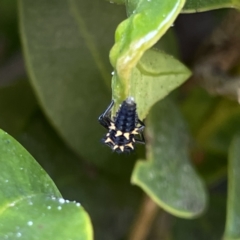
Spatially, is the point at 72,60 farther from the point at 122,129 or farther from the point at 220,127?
the point at 220,127

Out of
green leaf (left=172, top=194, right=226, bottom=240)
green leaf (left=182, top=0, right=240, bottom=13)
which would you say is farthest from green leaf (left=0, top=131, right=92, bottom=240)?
green leaf (left=172, top=194, right=226, bottom=240)

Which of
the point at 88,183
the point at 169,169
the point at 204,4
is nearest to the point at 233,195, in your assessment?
the point at 169,169

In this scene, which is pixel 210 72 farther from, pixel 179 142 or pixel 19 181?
pixel 19 181

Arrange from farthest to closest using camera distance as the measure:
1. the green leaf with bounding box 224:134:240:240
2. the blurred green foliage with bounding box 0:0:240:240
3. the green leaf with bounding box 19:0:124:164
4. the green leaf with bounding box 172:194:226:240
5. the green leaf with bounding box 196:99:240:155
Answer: the green leaf with bounding box 172:194:226:240, the green leaf with bounding box 196:99:240:155, the green leaf with bounding box 19:0:124:164, the green leaf with bounding box 224:134:240:240, the blurred green foliage with bounding box 0:0:240:240

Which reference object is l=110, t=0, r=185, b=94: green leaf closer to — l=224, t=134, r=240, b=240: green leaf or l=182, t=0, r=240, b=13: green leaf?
l=182, t=0, r=240, b=13: green leaf

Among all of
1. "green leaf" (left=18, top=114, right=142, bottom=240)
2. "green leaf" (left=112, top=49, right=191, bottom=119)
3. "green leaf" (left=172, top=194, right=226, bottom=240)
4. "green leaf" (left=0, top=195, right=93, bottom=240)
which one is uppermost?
"green leaf" (left=112, top=49, right=191, bottom=119)

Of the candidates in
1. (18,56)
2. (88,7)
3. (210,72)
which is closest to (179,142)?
(210,72)
